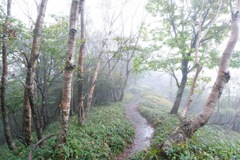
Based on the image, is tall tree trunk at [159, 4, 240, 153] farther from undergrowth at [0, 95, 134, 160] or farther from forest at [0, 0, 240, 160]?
undergrowth at [0, 95, 134, 160]

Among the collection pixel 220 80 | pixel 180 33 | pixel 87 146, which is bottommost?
pixel 87 146

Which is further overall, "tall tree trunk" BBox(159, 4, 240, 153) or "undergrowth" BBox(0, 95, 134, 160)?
"undergrowth" BBox(0, 95, 134, 160)

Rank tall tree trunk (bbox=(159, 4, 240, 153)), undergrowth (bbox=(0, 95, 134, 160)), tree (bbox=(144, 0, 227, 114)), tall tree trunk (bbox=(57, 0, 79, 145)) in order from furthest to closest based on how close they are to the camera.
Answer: tree (bbox=(144, 0, 227, 114)), undergrowth (bbox=(0, 95, 134, 160)), tall tree trunk (bbox=(57, 0, 79, 145)), tall tree trunk (bbox=(159, 4, 240, 153))

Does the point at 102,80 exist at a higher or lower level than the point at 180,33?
lower

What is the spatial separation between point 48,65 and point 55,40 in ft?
7.62

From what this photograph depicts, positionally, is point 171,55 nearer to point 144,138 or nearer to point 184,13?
point 184,13

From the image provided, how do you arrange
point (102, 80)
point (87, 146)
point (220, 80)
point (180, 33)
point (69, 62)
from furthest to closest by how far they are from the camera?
point (102, 80), point (180, 33), point (87, 146), point (69, 62), point (220, 80)

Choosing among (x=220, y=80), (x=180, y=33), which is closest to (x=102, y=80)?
(x=180, y=33)

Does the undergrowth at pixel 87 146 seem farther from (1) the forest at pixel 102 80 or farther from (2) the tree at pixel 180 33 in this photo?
(2) the tree at pixel 180 33

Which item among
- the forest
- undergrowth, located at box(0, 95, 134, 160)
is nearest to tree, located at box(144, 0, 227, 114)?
the forest

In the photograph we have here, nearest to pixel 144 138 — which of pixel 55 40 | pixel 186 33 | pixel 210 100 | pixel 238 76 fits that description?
pixel 210 100

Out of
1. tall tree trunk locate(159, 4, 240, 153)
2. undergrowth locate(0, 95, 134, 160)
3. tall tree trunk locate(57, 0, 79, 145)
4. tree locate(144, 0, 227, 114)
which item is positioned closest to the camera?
tall tree trunk locate(159, 4, 240, 153)

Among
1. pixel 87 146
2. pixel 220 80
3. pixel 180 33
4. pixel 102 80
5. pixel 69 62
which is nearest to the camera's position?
pixel 220 80

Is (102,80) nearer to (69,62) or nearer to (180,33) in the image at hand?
(180,33)
